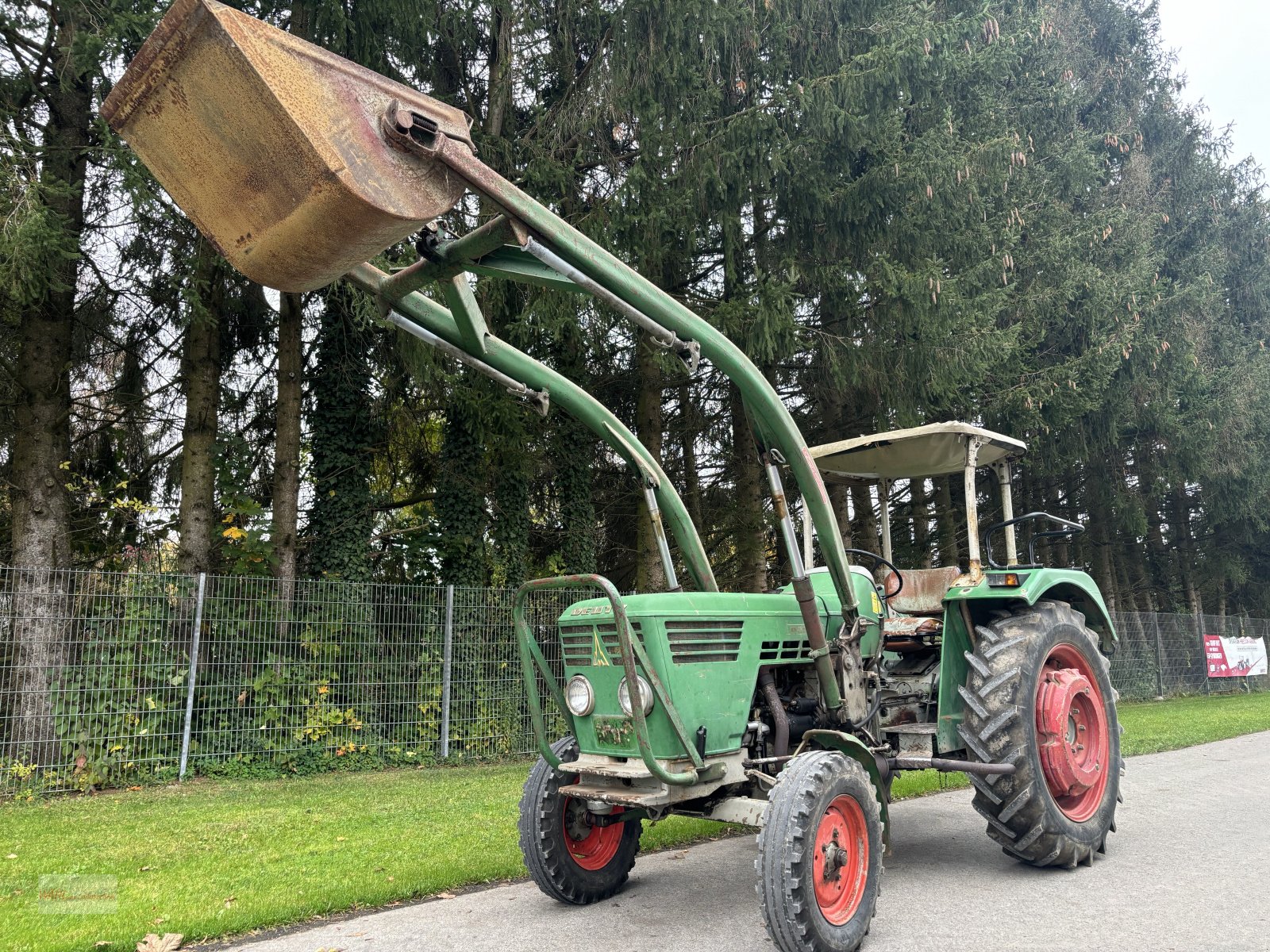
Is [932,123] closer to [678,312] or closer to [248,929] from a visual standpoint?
[678,312]

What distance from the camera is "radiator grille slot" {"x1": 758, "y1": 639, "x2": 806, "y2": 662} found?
4.64 m

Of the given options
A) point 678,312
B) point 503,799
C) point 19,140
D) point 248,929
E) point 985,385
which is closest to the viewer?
point 678,312

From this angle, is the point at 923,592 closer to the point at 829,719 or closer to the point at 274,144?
the point at 829,719

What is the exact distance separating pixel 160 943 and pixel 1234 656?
27.6 metres

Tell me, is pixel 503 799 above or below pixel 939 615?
below

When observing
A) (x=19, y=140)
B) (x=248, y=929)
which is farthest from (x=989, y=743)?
(x=19, y=140)

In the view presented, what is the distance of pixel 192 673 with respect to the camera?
891 cm

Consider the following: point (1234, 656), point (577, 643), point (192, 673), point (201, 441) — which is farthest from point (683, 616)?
point (1234, 656)

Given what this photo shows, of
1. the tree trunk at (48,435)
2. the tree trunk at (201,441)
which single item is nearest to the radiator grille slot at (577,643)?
the tree trunk at (48,435)

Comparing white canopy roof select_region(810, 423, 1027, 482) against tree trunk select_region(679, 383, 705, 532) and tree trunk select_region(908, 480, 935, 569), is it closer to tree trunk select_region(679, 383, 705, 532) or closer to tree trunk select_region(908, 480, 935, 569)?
tree trunk select_region(679, 383, 705, 532)

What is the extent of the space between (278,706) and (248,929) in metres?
5.49

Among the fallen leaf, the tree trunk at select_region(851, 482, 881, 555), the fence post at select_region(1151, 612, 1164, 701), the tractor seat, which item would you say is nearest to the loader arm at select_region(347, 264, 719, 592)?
the tractor seat

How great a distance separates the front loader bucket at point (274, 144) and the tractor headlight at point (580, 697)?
2205 mm

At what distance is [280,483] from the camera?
1108 centimetres
